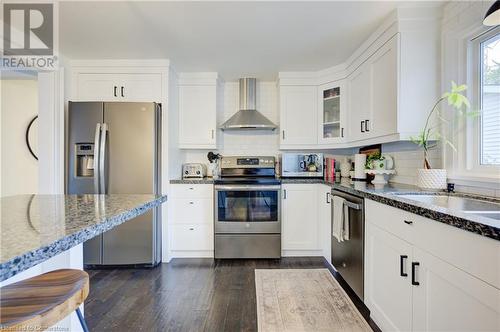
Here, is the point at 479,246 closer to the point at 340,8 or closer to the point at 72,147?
the point at 340,8

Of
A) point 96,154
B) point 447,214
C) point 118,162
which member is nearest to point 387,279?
point 447,214

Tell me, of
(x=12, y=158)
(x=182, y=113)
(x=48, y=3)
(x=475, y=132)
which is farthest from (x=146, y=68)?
(x=475, y=132)

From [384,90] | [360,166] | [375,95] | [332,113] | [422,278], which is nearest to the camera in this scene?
[422,278]

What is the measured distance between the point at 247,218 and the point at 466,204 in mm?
2055

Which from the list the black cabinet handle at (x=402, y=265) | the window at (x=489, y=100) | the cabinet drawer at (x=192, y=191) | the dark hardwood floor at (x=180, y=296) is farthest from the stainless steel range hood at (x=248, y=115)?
the black cabinet handle at (x=402, y=265)

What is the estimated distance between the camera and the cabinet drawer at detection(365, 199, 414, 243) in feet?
4.52

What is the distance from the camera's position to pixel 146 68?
299 cm

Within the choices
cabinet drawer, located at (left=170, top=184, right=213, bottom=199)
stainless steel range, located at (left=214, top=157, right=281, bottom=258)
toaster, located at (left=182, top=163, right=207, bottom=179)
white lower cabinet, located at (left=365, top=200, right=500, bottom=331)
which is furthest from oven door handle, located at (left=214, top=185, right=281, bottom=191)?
white lower cabinet, located at (left=365, top=200, right=500, bottom=331)

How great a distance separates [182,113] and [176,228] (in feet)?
4.78

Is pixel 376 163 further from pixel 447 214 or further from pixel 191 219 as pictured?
pixel 191 219

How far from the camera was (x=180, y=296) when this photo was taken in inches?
87.6

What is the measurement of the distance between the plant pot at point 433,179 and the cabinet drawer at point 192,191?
2.12 metres

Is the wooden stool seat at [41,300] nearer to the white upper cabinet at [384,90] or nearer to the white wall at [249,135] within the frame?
the white upper cabinet at [384,90]

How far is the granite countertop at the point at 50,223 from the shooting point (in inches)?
20.5
